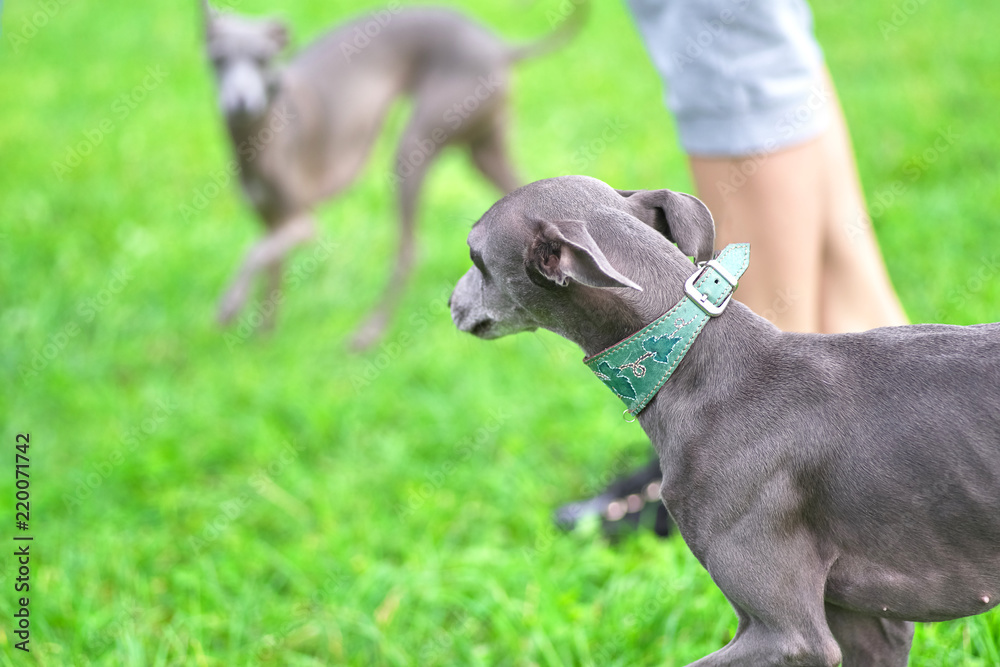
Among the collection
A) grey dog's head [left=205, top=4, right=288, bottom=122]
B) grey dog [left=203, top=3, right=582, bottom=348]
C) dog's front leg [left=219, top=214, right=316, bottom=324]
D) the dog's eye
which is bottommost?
dog's front leg [left=219, top=214, right=316, bottom=324]

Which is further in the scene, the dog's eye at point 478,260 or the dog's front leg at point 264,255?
the dog's front leg at point 264,255

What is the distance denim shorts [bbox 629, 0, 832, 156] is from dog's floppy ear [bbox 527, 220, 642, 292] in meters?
1.06

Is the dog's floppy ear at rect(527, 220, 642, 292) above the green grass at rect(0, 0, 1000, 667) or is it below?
above

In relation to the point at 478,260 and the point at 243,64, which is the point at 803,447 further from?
the point at 243,64

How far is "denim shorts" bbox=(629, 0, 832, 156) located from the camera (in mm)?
2457

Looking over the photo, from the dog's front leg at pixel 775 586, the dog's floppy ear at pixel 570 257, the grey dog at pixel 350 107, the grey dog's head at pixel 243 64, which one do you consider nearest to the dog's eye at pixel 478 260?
the dog's floppy ear at pixel 570 257

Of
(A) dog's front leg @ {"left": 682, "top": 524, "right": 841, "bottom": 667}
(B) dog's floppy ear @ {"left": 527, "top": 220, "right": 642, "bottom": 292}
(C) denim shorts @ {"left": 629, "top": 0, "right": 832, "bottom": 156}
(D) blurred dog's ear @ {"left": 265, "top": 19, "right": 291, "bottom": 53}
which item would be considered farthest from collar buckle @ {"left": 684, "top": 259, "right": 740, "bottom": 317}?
(D) blurred dog's ear @ {"left": 265, "top": 19, "right": 291, "bottom": 53}

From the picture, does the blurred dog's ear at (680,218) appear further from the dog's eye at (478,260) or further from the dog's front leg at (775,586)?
the dog's front leg at (775,586)

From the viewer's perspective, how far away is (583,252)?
1.53 m

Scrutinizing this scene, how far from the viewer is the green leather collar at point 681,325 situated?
5.30ft

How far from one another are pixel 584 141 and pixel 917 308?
3228mm

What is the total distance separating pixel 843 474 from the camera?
1.57 meters

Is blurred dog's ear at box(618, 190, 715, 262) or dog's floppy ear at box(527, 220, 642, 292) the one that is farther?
blurred dog's ear at box(618, 190, 715, 262)

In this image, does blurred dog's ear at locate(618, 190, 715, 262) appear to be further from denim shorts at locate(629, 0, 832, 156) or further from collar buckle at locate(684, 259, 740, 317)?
denim shorts at locate(629, 0, 832, 156)
